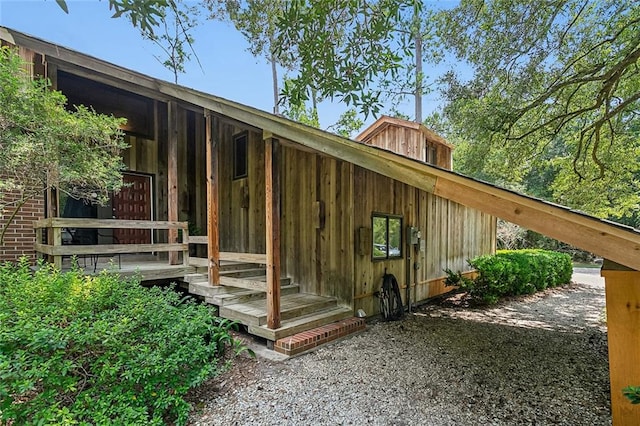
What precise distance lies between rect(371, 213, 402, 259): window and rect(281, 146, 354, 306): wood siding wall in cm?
76

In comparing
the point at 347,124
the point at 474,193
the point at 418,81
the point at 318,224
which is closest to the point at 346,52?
the point at 318,224

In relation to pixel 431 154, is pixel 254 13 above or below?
above

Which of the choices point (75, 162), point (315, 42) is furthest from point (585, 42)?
point (75, 162)

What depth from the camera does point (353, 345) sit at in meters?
4.70

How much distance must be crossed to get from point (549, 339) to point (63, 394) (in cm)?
629

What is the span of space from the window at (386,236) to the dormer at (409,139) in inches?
138

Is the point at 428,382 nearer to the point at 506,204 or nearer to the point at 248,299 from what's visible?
the point at 506,204

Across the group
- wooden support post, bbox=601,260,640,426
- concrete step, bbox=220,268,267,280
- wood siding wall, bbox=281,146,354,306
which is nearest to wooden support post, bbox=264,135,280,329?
wood siding wall, bbox=281,146,354,306

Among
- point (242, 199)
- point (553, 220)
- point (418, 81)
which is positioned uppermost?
point (418, 81)

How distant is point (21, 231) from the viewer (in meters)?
5.12

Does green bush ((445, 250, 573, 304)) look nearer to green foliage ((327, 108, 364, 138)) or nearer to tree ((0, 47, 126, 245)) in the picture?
tree ((0, 47, 126, 245))

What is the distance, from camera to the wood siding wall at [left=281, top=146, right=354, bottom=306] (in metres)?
5.68

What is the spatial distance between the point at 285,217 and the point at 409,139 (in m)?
5.75

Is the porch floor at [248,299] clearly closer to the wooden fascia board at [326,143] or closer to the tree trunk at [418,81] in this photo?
the wooden fascia board at [326,143]
